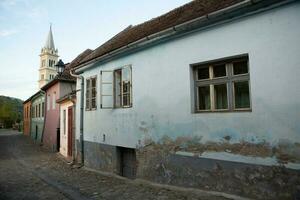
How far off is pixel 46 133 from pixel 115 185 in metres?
14.3

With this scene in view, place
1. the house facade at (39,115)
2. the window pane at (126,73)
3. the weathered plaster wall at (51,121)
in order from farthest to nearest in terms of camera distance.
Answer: the house facade at (39,115) → the weathered plaster wall at (51,121) → the window pane at (126,73)

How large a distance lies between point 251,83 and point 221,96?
3.03ft

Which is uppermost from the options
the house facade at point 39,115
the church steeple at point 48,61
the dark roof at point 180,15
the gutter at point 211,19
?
the church steeple at point 48,61

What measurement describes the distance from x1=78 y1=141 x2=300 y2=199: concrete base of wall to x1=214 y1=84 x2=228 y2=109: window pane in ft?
4.37

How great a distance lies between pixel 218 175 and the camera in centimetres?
571

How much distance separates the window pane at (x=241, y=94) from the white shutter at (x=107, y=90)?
4.95 meters

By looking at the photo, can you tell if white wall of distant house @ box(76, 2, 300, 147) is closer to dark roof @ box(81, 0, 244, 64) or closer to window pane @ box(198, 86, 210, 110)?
window pane @ box(198, 86, 210, 110)

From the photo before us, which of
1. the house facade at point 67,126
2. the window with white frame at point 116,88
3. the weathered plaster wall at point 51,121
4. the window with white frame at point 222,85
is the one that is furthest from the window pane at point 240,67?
the weathered plaster wall at point 51,121

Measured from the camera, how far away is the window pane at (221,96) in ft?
19.4

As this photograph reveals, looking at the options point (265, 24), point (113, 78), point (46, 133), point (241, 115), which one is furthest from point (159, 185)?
point (46, 133)

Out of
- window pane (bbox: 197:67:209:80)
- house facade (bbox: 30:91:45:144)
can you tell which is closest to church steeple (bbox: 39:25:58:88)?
house facade (bbox: 30:91:45:144)

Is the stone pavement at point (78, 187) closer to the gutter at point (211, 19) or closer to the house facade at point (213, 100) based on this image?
the house facade at point (213, 100)

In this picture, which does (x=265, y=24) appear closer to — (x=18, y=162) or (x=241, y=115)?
(x=241, y=115)

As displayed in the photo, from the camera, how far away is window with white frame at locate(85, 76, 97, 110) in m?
10.6
